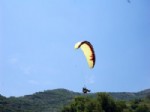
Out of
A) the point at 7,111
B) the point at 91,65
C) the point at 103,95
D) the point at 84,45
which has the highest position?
the point at 7,111

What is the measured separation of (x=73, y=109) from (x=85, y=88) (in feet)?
119

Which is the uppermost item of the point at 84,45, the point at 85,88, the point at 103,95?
the point at 103,95

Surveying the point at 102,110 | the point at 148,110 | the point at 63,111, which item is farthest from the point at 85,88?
the point at 148,110

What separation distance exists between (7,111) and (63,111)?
138720mm

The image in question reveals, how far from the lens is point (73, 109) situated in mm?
62312

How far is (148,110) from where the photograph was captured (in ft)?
287

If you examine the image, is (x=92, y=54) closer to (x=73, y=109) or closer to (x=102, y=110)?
(x=102, y=110)

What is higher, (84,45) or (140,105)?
(140,105)

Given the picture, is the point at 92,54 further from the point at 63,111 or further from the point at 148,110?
the point at 148,110

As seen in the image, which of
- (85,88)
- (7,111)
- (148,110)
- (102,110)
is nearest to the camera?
(85,88)

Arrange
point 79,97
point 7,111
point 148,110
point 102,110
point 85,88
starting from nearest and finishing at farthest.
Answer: point 85,88 → point 102,110 → point 79,97 → point 148,110 → point 7,111

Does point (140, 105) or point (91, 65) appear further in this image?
point (140, 105)

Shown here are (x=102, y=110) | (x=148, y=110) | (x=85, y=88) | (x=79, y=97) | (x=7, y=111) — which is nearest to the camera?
(x=85, y=88)

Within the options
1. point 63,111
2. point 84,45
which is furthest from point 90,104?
point 84,45
